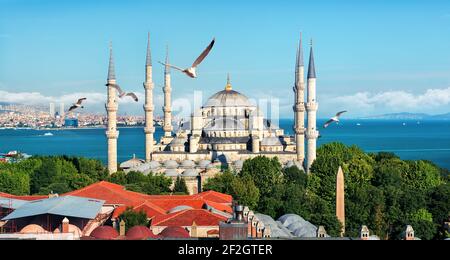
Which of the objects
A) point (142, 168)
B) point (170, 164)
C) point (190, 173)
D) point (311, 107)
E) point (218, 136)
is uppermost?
point (311, 107)

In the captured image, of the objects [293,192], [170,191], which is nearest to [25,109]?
[170,191]

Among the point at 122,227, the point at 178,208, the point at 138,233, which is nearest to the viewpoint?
the point at 138,233

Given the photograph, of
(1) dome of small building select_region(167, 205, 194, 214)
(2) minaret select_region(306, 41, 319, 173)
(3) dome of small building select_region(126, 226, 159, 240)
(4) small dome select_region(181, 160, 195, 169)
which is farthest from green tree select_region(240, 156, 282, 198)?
(3) dome of small building select_region(126, 226, 159, 240)

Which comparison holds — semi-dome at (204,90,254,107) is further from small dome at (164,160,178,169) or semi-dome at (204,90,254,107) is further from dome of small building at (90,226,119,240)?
dome of small building at (90,226,119,240)

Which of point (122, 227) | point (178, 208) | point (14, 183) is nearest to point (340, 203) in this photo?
point (178, 208)

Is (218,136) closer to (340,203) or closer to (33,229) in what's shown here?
(340,203)

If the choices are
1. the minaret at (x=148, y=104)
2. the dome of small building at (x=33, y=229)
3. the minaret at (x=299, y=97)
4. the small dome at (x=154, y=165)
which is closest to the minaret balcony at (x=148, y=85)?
the minaret at (x=148, y=104)

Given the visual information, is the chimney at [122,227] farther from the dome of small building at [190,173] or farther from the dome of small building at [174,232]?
the dome of small building at [190,173]
